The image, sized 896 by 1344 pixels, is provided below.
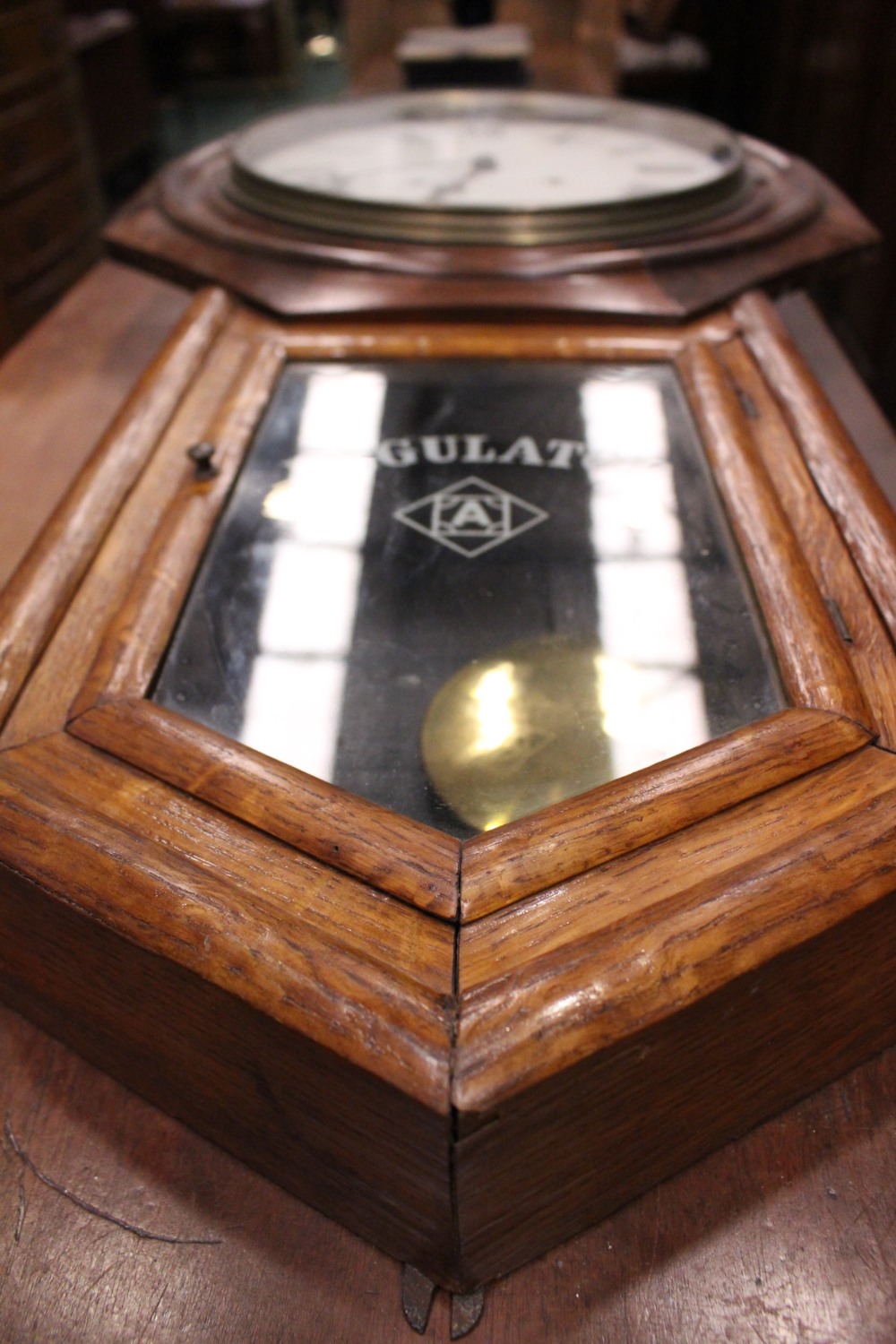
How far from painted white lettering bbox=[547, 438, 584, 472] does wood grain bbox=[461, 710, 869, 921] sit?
0.47 meters

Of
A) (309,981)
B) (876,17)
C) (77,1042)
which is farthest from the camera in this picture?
(876,17)

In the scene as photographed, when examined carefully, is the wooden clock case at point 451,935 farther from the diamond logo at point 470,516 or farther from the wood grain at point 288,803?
the diamond logo at point 470,516

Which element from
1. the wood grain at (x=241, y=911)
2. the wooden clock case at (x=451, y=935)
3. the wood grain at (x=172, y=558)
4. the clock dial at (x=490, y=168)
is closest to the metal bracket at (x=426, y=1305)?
the wooden clock case at (x=451, y=935)

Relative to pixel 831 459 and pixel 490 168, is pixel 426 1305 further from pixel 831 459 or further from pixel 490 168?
pixel 490 168

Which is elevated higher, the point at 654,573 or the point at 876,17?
the point at 876,17

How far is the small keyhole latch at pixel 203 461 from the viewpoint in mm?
1130

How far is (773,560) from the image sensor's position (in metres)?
1.01

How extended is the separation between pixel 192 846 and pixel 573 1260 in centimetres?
42

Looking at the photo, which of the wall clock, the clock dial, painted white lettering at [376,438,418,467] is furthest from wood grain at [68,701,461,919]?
the clock dial

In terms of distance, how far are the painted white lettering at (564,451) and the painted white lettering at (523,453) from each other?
15mm

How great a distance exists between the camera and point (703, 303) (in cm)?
142

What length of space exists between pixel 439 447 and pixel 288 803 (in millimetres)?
573

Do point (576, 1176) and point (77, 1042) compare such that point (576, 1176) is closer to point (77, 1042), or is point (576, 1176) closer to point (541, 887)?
point (541, 887)

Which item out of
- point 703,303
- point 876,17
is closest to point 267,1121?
point 703,303
